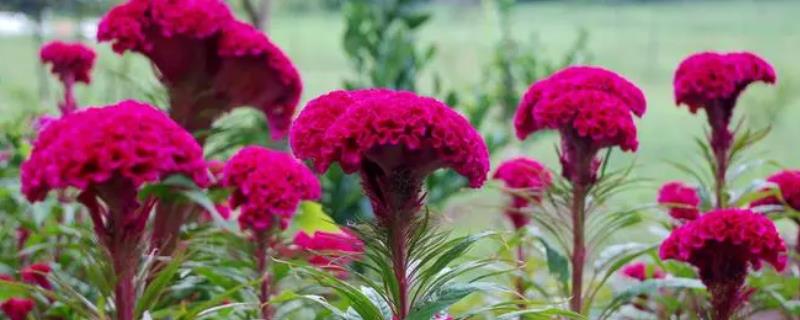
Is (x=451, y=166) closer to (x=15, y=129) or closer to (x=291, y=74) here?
(x=291, y=74)

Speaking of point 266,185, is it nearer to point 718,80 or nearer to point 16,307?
point 16,307

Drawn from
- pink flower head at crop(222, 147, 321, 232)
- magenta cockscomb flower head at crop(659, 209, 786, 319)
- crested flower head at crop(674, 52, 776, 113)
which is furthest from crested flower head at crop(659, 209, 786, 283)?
pink flower head at crop(222, 147, 321, 232)

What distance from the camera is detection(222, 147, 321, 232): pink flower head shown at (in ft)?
4.08

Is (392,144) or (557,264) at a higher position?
(392,144)

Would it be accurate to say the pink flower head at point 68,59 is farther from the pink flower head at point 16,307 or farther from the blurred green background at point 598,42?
the blurred green background at point 598,42

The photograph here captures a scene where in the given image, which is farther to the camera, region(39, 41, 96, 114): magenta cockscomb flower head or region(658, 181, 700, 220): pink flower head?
region(39, 41, 96, 114): magenta cockscomb flower head

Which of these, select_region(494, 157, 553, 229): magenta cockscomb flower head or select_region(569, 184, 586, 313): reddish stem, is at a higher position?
select_region(494, 157, 553, 229): magenta cockscomb flower head

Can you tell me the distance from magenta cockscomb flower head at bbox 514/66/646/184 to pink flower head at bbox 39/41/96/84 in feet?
2.44

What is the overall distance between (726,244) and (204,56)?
2.37 ft

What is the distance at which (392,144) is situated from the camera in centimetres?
85

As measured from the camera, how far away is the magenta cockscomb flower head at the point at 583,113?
1118mm

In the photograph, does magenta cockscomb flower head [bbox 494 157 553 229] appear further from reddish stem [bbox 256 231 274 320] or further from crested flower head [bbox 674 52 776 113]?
reddish stem [bbox 256 231 274 320]

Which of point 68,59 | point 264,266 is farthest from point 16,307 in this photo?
point 68,59

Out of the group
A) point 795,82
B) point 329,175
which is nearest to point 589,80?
point 329,175
